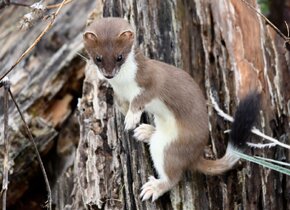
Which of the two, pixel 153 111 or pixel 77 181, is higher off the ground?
pixel 153 111

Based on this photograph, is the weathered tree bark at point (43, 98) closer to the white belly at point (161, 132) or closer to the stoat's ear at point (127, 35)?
the white belly at point (161, 132)

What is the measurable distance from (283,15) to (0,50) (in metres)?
2.45

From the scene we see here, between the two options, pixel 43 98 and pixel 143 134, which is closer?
pixel 143 134

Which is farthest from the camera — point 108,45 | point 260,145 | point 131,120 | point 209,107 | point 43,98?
point 43,98

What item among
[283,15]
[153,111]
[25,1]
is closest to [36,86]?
[25,1]

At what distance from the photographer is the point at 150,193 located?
335 cm

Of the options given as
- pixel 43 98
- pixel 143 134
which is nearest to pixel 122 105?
pixel 143 134

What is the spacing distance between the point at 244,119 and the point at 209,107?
559 mm

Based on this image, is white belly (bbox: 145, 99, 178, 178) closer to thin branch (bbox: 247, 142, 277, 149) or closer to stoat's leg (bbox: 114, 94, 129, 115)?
stoat's leg (bbox: 114, 94, 129, 115)

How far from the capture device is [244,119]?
3.24 metres

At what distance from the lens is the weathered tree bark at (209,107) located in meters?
3.50

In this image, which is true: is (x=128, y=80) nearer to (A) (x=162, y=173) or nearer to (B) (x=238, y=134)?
(A) (x=162, y=173)

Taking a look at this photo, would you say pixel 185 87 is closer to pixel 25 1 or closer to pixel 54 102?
pixel 54 102

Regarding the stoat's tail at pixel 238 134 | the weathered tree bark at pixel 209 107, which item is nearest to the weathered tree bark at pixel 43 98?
the weathered tree bark at pixel 209 107
